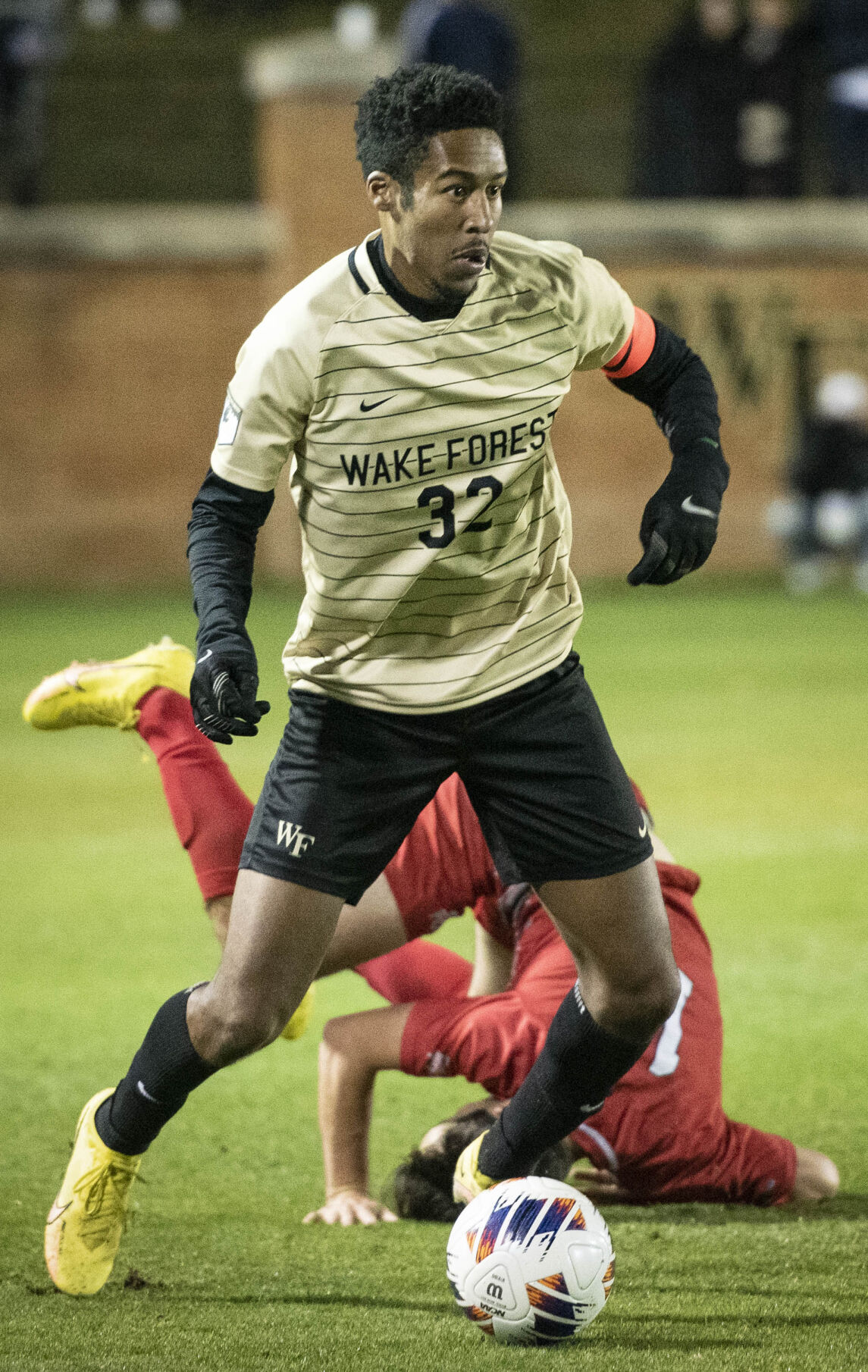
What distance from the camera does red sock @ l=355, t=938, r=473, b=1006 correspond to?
4.61 metres

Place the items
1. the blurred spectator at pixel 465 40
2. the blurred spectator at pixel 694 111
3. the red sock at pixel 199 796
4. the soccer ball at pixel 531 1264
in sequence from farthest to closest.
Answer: the blurred spectator at pixel 694 111, the blurred spectator at pixel 465 40, the red sock at pixel 199 796, the soccer ball at pixel 531 1264

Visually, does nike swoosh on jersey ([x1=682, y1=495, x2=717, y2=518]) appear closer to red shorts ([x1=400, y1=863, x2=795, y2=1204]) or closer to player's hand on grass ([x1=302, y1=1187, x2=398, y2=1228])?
red shorts ([x1=400, y1=863, x2=795, y2=1204])

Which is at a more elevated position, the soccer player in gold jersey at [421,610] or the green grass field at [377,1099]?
the soccer player in gold jersey at [421,610]

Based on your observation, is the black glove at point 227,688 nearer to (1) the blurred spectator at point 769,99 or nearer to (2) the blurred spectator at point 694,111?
(2) the blurred spectator at point 694,111

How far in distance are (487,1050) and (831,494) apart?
514 inches

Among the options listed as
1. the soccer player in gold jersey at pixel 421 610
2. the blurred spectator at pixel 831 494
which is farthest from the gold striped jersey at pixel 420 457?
the blurred spectator at pixel 831 494

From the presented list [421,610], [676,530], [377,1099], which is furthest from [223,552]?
[377,1099]

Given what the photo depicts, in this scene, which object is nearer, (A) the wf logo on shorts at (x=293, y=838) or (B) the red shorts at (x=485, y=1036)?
(A) the wf logo on shorts at (x=293, y=838)

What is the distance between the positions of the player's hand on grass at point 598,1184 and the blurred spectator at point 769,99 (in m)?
13.4

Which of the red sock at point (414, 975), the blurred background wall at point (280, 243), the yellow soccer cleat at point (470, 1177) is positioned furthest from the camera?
the blurred background wall at point (280, 243)

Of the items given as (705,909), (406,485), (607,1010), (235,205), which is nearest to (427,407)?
(406,485)

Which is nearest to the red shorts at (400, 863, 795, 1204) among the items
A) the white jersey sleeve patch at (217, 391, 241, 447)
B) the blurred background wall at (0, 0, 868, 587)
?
the white jersey sleeve patch at (217, 391, 241, 447)

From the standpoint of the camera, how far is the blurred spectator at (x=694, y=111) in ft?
52.2

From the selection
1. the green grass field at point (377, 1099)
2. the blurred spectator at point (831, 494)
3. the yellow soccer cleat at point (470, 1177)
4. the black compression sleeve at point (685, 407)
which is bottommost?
the blurred spectator at point (831, 494)
